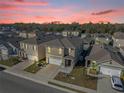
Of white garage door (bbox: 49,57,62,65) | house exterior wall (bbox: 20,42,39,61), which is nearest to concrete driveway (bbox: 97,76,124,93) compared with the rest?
white garage door (bbox: 49,57,62,65)

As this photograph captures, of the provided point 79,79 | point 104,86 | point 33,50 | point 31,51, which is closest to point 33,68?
point 33,50

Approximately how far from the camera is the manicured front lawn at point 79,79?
20948mm

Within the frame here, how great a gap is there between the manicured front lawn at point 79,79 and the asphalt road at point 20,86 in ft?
12.2

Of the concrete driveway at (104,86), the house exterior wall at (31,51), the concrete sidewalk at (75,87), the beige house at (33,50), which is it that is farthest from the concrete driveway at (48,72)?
the concrete driveway at (104,86)

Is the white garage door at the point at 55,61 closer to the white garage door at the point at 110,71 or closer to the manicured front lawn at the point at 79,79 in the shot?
the manicured front lawn at the point at 79,79

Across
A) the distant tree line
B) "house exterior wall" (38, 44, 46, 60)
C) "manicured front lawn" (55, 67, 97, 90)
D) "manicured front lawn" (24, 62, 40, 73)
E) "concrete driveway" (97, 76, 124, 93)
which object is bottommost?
"concrete driveway" (97, 76, 124, 93)

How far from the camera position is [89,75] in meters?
24.1

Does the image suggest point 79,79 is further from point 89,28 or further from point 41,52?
point 89,28

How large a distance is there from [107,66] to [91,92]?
8.17 m

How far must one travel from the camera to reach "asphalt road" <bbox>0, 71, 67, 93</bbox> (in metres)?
18.8

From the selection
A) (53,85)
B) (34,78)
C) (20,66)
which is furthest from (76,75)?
(20,66)

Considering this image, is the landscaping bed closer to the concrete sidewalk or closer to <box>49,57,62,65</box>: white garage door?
<box>49,57,62,65</box>: white garage door

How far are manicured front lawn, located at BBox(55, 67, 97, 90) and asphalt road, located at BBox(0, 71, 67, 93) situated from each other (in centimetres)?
372

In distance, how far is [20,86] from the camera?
786 inches
